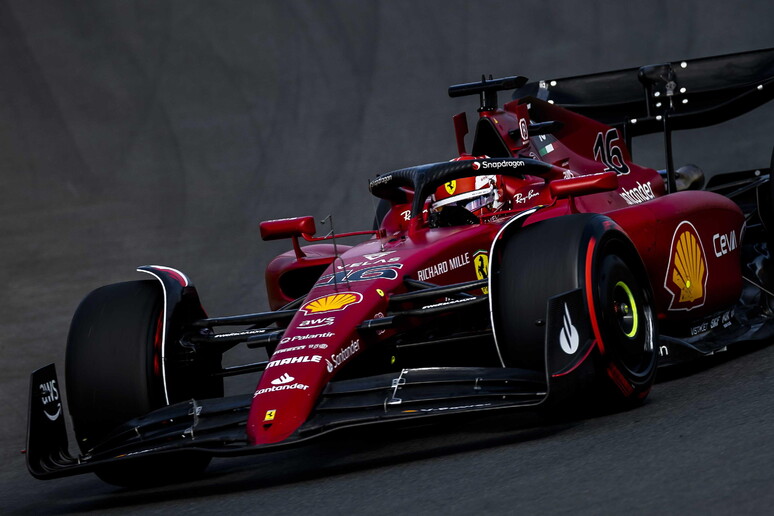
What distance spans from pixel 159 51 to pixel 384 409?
9.93m

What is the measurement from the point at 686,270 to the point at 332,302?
200cm

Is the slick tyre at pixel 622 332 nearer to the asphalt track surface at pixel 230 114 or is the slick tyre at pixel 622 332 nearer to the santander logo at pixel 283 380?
the santander logo at pixel 283 380

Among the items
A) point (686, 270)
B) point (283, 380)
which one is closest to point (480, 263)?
point (686, 270)

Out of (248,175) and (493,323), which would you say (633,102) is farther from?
(248,175)

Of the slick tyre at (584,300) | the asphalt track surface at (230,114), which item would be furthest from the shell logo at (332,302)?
the asphalt track surface at (230,114)

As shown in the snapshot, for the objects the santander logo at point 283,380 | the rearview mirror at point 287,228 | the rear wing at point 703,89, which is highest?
the rear wing at point 703,89

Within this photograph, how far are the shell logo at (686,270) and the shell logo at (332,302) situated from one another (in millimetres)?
1752

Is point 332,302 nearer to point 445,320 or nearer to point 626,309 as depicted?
point 445,320

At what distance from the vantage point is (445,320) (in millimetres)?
5621

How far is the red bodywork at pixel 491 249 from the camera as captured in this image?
15.3 feet

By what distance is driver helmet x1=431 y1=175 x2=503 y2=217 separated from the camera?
6380 mm

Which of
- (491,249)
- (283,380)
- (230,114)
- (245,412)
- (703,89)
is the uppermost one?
(230,114)

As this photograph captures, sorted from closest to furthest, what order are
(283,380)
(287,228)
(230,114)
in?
(283,380) < (287,228) < (230,114)

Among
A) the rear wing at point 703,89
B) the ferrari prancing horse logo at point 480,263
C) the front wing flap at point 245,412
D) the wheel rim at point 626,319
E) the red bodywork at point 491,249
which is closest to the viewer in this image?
the front wing flap at point 245,412
